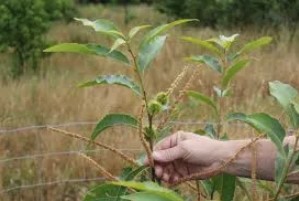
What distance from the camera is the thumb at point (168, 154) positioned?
120 centimetres

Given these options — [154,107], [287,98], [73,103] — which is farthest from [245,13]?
[154,107]

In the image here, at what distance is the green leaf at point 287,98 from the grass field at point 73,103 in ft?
4.25

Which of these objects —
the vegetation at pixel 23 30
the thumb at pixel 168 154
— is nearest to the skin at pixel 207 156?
the thumb at pixel 168 154

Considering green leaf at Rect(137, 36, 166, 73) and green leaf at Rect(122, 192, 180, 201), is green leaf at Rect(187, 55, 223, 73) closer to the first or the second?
green leaf at Rect(137, 36, 166, 73)

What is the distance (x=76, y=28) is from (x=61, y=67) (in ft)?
13.3

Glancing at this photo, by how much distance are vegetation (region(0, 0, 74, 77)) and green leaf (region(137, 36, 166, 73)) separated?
20.8ft

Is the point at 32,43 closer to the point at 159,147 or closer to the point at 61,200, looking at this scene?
the point at 61,200

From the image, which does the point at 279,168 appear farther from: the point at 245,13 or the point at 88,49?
the point at 245,13

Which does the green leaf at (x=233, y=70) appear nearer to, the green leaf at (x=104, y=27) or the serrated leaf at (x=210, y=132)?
the serrated leaf at (x=210, y=132)

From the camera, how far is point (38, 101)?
223 inches

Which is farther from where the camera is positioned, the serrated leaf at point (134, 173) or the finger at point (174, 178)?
the finger at point (174, 178)

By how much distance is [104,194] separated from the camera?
3.43 feet

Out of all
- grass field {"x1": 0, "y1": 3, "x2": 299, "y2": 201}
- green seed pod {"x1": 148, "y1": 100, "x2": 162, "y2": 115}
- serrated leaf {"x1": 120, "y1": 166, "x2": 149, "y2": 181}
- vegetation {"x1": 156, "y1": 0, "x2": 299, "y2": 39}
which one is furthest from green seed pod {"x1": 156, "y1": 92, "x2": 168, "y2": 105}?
vegetation {"x1": 156, "y1": 0, "x2": 299, "y2": 39}

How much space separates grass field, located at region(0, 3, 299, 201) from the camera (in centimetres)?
427
